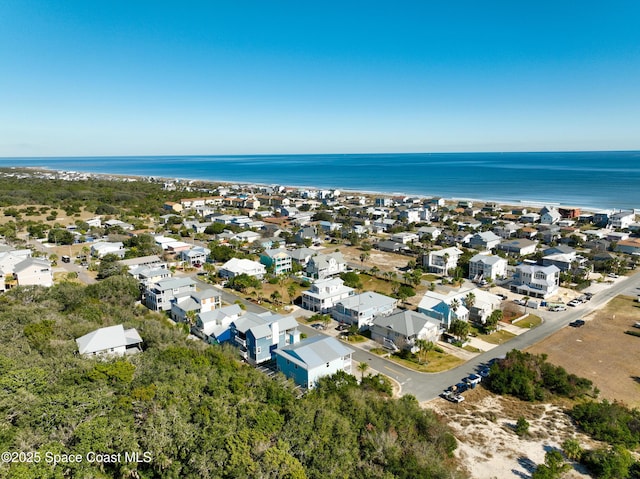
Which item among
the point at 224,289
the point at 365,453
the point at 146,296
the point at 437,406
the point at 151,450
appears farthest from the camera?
the point at 224,289

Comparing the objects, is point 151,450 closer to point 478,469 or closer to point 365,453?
point 365,453

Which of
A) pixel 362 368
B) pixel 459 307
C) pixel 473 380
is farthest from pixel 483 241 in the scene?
pixel 362 368

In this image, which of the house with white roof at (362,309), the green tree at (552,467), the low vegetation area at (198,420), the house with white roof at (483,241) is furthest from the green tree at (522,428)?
the house with white roof at (483,241)

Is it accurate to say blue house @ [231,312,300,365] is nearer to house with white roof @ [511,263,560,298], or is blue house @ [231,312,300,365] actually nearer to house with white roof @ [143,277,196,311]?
house with white roof @ [143,277,196,311]

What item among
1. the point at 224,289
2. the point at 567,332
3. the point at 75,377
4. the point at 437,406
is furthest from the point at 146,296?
the point at 567,332

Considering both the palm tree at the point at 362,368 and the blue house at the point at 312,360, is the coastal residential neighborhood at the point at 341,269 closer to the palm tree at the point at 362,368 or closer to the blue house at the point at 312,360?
the blue house at the point at 312,360

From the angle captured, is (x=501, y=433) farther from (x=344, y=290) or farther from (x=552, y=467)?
(x=344, y=290)

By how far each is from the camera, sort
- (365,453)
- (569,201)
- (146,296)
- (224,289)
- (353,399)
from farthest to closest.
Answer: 1. (569,201)
2. (224,289)
3. (146,296)
4. (353,399)
5. (365,453)
